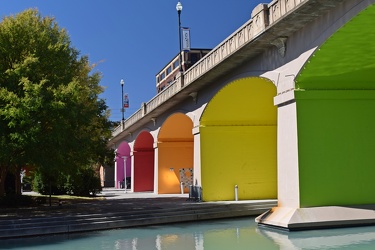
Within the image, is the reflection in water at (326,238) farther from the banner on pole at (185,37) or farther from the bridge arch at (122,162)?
the bridge arch at (122,162)

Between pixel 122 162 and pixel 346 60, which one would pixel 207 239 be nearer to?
pixel 346 60

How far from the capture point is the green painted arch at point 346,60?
504 inches

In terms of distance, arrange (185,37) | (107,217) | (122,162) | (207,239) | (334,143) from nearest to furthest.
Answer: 1. (207,239)
2. (334,143)
3. (107,217)
4. (185,37)
5. (122,162)

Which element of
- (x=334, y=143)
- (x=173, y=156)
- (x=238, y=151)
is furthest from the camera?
(x=173, y=156)

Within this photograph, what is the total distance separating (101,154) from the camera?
24.8 metres

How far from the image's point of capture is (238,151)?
25422 mm

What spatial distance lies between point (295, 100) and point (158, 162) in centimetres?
2067

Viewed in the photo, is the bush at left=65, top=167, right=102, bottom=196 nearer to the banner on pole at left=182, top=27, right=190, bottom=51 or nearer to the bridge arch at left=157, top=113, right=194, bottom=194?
the bridge arch at left=157, top=113, right=194, bottom=194

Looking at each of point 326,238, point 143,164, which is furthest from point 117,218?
point 143,164

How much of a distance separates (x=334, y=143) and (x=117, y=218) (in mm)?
8740

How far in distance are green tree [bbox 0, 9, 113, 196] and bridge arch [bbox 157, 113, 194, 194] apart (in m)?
12.7

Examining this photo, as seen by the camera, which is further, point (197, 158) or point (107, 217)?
point (197, 158)

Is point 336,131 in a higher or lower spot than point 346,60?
lower

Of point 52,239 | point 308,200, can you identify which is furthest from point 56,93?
point 308,200
